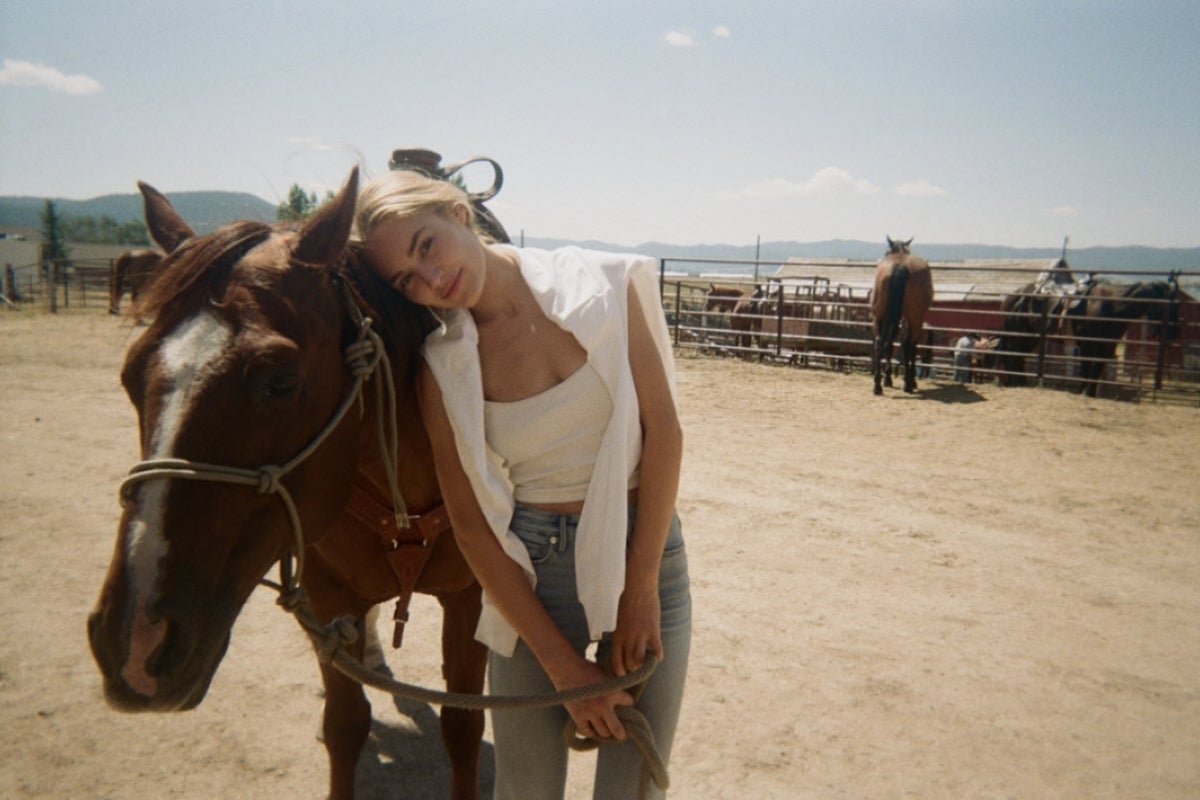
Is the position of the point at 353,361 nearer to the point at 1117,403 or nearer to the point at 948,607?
the point at 948,607

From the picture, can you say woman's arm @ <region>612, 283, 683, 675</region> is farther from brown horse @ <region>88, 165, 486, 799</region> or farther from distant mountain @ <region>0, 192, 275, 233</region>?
distant mountain @ <region>0, 192, 275, 233</region>

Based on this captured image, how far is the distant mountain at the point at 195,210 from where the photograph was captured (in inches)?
71.7

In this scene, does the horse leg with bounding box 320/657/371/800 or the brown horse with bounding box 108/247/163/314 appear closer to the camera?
the brown horse with bounding box 108/247/163/314

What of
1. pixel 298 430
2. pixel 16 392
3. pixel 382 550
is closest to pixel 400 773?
pixel 382 550

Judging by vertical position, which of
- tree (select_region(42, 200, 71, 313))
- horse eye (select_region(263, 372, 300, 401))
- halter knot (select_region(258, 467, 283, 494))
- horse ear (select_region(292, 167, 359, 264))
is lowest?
halter knot (select_region(258, 467, 283, 494))

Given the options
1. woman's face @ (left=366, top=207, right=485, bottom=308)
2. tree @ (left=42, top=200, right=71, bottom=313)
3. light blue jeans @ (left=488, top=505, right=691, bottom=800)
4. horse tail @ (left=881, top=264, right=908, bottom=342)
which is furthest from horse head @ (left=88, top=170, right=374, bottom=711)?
tree @ (left=42, top=200, right=71, bottom=313)

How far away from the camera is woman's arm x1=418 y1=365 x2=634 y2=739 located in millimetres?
1270

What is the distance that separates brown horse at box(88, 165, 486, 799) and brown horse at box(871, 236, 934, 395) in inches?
325

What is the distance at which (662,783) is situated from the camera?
4.22 ft

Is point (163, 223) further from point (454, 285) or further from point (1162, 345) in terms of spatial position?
point (1162, 345)

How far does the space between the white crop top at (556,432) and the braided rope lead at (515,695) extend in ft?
1.11

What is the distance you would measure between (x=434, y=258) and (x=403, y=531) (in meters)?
0.80

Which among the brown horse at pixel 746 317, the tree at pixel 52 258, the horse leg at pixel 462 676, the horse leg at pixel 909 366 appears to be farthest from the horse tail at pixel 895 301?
the tree at pixel 52 258

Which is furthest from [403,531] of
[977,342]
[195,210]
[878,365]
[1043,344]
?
[195,210]
